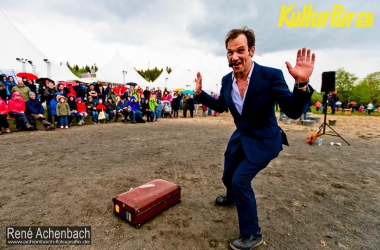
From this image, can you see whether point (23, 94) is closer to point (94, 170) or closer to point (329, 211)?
point (94, 170)

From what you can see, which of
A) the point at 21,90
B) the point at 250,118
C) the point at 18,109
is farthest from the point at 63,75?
the point at 250,118

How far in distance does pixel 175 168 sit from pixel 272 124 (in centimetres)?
278

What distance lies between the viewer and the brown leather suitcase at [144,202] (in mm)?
2398

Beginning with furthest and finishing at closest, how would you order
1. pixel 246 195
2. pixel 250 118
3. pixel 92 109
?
pixel 92 109 < pixel 250 118 < pixel 246 195

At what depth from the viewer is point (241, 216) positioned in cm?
215

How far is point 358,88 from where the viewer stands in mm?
45469

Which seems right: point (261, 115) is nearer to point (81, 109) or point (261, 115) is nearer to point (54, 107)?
point (54, 107)

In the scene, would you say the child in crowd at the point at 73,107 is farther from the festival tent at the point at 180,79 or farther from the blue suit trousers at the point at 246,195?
the festival tent at the point at 180,79

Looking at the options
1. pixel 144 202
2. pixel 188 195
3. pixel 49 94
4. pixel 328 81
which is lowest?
pixel 188 195

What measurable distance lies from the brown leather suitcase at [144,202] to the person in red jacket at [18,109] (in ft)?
27.6

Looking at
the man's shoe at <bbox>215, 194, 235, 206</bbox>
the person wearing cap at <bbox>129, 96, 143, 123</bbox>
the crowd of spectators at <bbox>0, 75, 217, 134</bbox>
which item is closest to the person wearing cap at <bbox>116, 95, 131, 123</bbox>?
the crowd of spectators at <bbox>0, 75, 217, 134</bbox>

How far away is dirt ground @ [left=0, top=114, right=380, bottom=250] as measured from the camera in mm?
2324

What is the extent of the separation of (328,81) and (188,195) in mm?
6793

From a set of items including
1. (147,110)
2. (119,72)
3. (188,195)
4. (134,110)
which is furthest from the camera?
(119,72)
